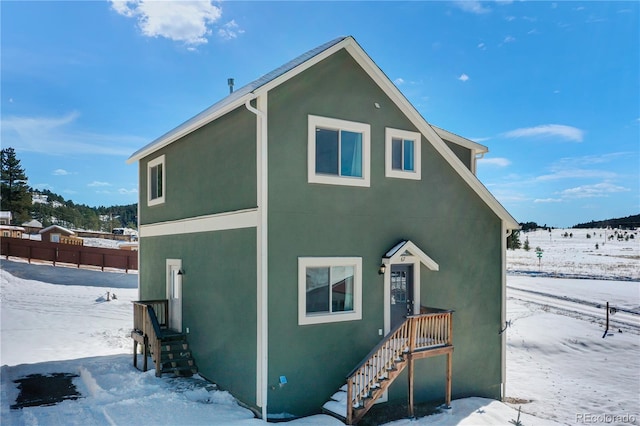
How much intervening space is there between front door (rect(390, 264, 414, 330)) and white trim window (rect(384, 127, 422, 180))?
2.25 m

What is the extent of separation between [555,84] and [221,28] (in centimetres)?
1453

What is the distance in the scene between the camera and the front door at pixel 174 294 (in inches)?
472

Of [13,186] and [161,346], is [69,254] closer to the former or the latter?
[161,346]

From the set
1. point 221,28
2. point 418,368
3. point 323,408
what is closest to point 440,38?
point 221,28

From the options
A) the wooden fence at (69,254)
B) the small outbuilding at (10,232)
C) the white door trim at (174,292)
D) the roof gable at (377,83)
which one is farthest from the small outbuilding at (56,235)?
the white door trim at (174,292)

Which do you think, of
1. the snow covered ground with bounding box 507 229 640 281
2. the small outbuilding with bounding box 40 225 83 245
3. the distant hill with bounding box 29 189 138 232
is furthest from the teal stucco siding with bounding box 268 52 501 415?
the distant hill with bounding box 29 189 138 232

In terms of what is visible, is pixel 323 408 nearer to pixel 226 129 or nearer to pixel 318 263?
pixel 318 263

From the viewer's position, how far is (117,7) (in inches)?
489

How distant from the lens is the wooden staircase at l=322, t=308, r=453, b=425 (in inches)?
331

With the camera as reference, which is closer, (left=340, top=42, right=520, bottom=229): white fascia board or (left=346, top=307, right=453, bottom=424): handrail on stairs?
(left=346, top=307, right=453, bottom=424): handrail on stairs

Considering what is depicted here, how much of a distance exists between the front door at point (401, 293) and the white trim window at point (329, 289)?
3.90 feet

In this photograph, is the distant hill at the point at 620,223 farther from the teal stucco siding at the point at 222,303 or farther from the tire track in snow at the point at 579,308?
the teal stucco siding at the point at 222,303

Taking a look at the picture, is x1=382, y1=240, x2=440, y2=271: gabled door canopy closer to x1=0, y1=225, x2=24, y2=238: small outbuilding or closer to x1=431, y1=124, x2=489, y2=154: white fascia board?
x1=431, y1=124, x2=489, y2=154: white fascia board

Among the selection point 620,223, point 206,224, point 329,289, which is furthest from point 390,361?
point 620,223
